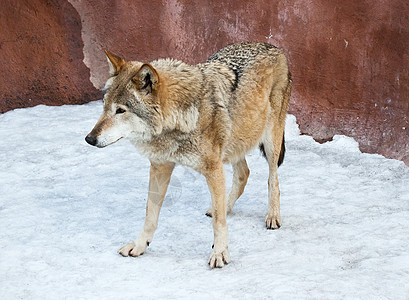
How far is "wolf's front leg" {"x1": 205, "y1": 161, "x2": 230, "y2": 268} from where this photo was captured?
3.89m

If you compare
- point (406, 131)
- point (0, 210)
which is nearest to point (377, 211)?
point (406, 131)

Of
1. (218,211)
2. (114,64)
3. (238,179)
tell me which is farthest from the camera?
(238,179)

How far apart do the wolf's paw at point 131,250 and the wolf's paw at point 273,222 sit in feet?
3.62

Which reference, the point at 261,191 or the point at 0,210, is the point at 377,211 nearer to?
the point at 261,191

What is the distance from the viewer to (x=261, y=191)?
5.38 m

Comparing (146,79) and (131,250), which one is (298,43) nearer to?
(146,79)

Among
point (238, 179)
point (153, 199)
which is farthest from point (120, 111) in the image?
point (238, 179)

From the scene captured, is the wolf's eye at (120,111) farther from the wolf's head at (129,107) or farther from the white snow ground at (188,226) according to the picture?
the white snow ground at (188,226)

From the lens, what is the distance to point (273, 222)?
4.56 metres

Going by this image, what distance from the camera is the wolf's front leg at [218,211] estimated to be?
3.89 m

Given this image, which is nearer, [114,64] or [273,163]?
[114,64]

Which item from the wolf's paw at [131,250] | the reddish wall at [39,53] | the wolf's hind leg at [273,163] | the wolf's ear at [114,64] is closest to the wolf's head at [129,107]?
the wolf's ear at [114,64]

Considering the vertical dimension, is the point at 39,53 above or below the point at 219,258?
above

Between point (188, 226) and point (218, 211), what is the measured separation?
0.69 m
